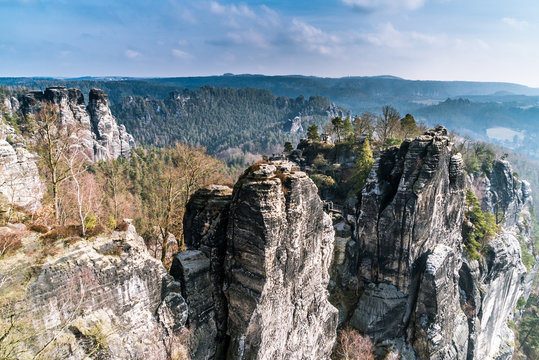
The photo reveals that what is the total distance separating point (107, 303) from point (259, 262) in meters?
7.76

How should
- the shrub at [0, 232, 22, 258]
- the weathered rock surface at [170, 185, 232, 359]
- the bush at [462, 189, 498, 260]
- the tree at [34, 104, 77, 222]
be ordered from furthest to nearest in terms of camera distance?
the bush at [462, 189, 498, 260], the tree at [34, 104, 77, 222], the weathered rock surface at [170, 185, 232, 359], the shrub at [0, 232, 22, 258]

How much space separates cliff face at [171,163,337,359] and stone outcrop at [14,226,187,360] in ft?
6.52

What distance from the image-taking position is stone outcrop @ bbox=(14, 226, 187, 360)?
36.5 ft

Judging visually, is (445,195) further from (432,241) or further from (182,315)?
(182,315)

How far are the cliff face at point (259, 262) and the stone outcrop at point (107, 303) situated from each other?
78.3 inches

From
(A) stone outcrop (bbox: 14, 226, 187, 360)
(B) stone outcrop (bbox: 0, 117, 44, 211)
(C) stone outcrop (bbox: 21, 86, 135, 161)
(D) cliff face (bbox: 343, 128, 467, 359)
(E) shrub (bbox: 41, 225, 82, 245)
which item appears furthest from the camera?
(C) stone outcrop (bbox: 21, 86, 135, 161)

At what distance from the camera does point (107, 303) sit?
12.7 m

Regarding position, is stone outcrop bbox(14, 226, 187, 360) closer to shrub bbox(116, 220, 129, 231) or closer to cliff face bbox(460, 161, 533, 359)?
shrub bbox(116, 220, 129, 231)

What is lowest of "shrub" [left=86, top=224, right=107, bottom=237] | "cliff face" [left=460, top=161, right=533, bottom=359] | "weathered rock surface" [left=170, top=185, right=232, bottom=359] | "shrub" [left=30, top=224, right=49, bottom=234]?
"cliff face" [left=460, top=161, right=533, bottom=359]

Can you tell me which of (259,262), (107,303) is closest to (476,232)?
(259,262)

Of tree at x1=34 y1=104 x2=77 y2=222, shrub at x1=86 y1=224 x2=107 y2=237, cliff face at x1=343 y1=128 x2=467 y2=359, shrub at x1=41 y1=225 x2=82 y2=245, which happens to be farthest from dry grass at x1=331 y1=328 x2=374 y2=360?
tree at x1=34 y1=104 x2=77 y2=222

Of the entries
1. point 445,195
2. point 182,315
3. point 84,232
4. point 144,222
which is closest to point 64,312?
point 84,232

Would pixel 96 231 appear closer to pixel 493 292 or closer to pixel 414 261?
pixel 414 261

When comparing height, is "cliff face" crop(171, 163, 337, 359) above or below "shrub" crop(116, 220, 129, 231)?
below
